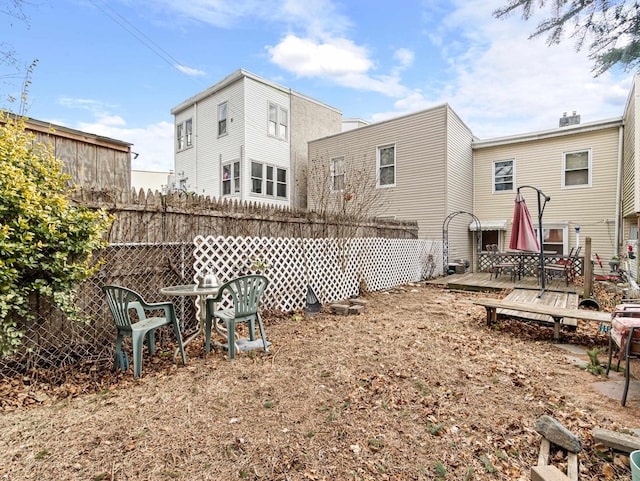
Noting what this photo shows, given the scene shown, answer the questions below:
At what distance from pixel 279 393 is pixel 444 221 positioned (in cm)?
970

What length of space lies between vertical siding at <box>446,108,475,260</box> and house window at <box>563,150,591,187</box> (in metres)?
3.07

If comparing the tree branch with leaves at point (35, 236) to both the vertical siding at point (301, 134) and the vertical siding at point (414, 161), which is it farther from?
the vertical siding at point (301, 134)

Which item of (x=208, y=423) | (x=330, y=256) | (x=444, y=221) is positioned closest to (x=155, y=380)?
(x=208, y=423)

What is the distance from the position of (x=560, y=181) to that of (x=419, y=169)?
193 inches

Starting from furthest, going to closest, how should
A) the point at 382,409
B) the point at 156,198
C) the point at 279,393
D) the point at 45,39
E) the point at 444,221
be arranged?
the point at 444,221, the point at 45,39, the point at 156,198, the point at 279,393, the point at 382,409

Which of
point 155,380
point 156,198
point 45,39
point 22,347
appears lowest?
point 155,380

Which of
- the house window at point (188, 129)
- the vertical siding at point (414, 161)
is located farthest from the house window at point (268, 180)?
the house window at point (188, 129)

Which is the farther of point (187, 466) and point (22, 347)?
point (22, 347)

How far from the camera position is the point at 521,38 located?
128 inches

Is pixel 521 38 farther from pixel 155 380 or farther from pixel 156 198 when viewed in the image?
pixel 155 380

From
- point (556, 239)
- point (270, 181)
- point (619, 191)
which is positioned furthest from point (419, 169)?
point (619, 191)

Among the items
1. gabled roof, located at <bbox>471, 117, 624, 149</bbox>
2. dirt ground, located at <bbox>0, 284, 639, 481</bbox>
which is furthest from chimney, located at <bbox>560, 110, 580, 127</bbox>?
dirt ground, located at <bbox>0, 284, 639, 481</bbox>

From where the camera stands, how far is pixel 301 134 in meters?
14.4

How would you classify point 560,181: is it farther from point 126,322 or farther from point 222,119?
point 126,322
